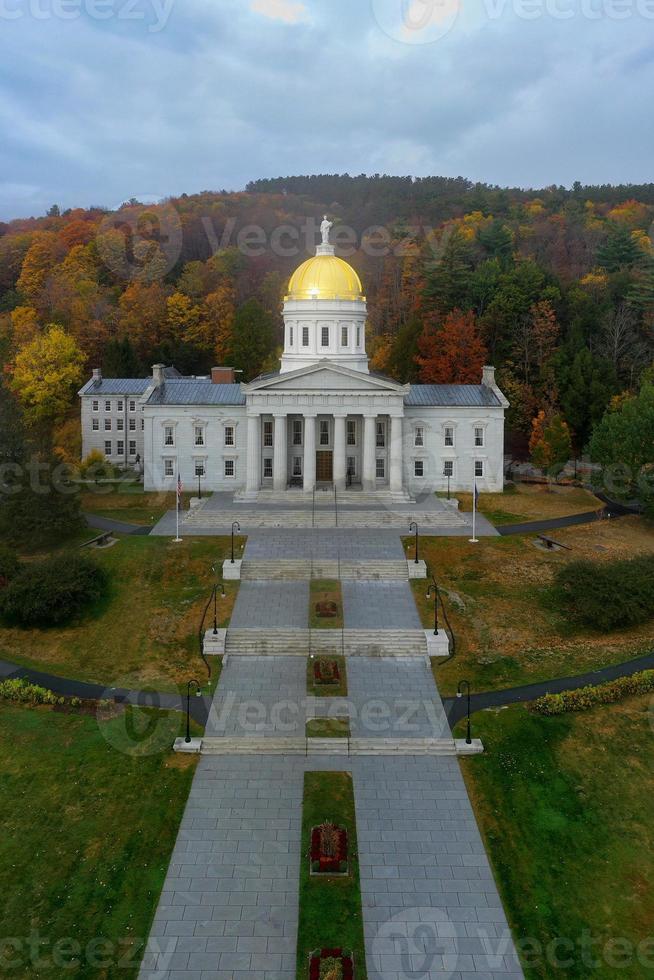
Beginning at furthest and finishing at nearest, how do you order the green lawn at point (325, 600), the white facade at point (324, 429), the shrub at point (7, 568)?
the white facade at point (324, 429) < the shrub at point (7, 568) < the green lawn at point (325, 600)

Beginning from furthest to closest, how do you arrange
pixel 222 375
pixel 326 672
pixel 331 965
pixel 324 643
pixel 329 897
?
pixel 222 375 < pixel 324 643 < pixel 326 672 < pixel 329 897 < pixel 331 965

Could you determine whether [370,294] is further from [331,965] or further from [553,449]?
[331,965]

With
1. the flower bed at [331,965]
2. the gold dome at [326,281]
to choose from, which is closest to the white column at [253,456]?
the gold dome at [326,281]

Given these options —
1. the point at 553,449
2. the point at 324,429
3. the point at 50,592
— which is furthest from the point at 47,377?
the point at 553,449

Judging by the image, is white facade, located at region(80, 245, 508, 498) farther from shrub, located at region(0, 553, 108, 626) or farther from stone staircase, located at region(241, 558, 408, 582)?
shrub, located at region(0, 553, 108, 626)

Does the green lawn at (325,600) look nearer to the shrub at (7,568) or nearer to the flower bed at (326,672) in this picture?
the flower bed at (326,672)

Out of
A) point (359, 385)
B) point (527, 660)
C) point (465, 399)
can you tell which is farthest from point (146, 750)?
point (465, 399)
